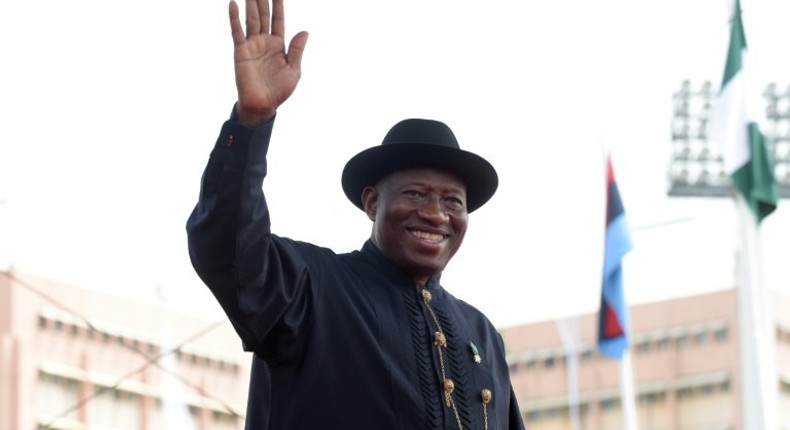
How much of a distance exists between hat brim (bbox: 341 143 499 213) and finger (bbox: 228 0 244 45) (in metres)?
0.67

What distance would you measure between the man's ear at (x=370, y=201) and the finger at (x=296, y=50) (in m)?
0.65

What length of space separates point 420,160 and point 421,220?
172 mm

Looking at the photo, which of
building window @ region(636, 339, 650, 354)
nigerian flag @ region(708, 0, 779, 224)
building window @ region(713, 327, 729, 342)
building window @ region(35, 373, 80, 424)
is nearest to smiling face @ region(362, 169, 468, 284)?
nigerian flag @ region(708, 0, 779, 224)

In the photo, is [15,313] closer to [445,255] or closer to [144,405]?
[144,405]

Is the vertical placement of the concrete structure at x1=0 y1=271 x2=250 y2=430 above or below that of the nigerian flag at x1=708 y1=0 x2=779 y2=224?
below

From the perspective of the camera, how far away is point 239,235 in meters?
4.66

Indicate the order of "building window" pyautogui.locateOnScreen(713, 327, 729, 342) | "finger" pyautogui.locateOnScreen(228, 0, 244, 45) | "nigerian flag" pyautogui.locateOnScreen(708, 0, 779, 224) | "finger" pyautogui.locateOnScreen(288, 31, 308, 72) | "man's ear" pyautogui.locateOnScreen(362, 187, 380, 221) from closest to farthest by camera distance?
"finger" pyautogui.locateOnScreen(228, 0, 244, 45) → "finger" pyautogui.locateOnScreen(288, 31, 308, 72) → "man's ear" pyautogui.locateOnScreen(362, 187, 380, 221) → "nigerian flag" pyautogui.locateOnScreen(708, 0, 779, 224) → "building window" pyautogui.locateOnScreen(713, 327, 729, 342)

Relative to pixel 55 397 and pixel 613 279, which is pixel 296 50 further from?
pixel 55 397

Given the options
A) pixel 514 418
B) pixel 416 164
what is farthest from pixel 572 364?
pixel 416 164

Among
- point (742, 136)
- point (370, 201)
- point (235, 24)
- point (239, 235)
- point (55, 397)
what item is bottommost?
point (55, 397)

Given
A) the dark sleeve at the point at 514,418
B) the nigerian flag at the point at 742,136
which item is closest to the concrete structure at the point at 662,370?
the nigerian flag at the point at 742,136

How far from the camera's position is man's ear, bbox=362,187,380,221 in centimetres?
531

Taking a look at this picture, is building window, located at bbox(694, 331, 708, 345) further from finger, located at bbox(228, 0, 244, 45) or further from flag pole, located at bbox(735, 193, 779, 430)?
finger, located at bbox(228, 0, 244, 45)

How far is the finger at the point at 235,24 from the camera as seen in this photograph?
462cm
